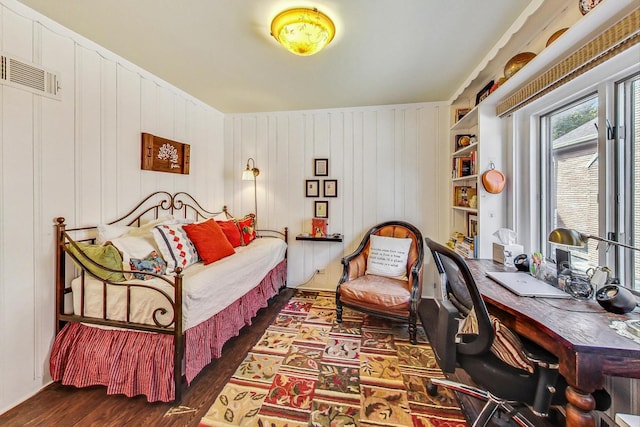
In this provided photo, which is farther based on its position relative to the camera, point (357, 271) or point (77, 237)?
point (357, 271)

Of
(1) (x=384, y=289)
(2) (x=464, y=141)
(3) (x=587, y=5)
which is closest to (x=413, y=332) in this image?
(1) (x=384, y=289)

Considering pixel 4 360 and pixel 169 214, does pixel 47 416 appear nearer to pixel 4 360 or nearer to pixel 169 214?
pixel 4 360

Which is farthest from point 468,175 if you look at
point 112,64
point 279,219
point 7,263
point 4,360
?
point 4,360

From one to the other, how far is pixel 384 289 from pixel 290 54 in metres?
2.22

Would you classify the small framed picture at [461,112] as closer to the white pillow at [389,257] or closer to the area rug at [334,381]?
the white pillow at [389,257]

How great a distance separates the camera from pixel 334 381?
5.93ft

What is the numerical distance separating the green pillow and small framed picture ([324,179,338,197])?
2.31 meters

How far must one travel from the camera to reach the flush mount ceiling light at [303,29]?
160 cm

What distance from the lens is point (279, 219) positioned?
143 inches

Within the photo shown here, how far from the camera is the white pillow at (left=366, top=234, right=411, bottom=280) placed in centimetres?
284

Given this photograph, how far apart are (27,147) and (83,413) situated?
1.66 metres

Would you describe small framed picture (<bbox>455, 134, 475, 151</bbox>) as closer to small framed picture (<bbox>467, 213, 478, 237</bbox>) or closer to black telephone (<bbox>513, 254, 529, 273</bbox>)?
small framed picture (<bbox>467, 213, 478, 237</bbox>)

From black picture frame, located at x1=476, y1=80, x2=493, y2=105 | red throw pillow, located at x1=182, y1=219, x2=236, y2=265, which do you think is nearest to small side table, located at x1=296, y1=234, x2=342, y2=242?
red throw pillow, located at x1=182, y1=219, x2=236, y2=265

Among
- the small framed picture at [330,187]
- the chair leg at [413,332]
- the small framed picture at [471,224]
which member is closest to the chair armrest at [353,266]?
the chair leg at [413,332]
